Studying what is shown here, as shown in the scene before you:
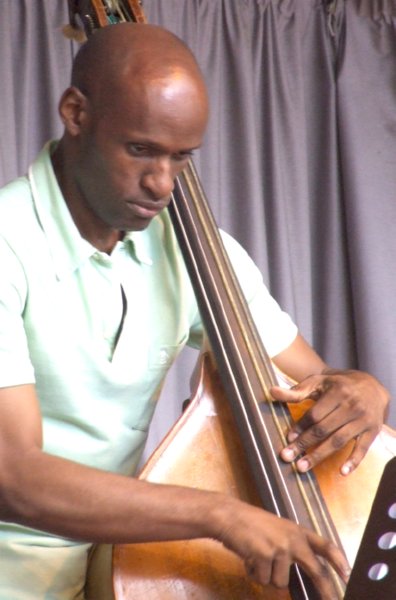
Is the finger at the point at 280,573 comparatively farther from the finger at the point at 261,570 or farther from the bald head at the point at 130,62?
the bald head at the point at 130,62

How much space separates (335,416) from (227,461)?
18cm

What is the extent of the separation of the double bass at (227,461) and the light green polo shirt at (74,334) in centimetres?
10

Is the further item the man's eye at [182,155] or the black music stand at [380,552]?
the man's eye at [182,155]

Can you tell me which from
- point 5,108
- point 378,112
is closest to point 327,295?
point 378,112

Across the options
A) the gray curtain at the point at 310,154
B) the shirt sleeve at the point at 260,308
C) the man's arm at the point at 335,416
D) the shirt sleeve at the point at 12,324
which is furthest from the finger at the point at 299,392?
the gray curtain at the point at 310,154

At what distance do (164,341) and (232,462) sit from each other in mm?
265

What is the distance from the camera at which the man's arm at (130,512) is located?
127cm

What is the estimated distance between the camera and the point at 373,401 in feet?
5.23

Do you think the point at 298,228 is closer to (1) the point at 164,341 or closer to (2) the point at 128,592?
(1) the point at 164,341

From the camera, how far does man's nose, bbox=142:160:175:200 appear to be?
146cm

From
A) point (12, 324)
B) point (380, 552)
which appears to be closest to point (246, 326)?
point (12, 324)

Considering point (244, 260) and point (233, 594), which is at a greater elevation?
point (244, 260)

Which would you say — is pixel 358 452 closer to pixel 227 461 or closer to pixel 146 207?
pixel 227 461

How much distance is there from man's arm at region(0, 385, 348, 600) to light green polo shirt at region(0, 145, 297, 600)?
4.9 inches
